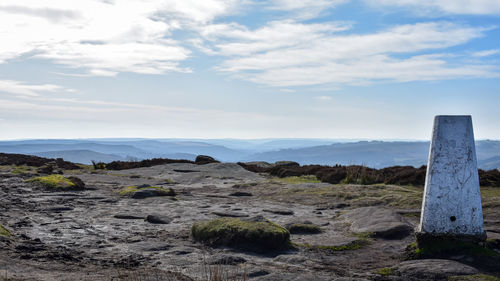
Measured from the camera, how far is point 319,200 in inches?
495

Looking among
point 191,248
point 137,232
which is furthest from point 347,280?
point 137,232

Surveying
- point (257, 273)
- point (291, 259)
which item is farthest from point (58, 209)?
point (257, 273)

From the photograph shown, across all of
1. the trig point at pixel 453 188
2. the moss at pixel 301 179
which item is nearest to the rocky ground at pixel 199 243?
the trig point at pixel 453 188

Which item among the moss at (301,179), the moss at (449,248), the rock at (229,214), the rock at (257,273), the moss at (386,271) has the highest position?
the moss at (449,248)

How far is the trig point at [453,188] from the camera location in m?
6.18

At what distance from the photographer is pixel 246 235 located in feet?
21.5

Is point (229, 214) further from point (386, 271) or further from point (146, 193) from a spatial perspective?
point (386, 271)

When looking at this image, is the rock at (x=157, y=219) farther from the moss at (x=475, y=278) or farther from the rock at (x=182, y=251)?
the moss at (x=475, y=278)

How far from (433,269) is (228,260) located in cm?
279

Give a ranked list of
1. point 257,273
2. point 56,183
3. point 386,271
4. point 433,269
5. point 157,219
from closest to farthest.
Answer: point 257,273 < point 433,269 < point 386,271 < point 157,219 < point 56,183

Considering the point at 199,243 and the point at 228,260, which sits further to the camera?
the point at 199,243

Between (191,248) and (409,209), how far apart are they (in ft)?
20.6

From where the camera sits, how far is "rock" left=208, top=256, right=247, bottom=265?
5621 millimetres

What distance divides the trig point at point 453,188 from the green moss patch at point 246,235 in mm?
2239
